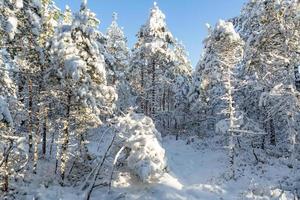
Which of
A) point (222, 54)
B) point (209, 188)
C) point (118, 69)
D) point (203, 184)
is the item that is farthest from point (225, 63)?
point (118, 69)

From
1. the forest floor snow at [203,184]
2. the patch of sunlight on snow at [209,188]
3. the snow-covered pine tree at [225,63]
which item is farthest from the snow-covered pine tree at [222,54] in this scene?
the patch of sunlight on snow at [209,188]

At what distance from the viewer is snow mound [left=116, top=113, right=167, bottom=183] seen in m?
24.1

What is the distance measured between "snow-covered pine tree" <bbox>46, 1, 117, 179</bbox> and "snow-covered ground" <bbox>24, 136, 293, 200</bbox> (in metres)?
3.20

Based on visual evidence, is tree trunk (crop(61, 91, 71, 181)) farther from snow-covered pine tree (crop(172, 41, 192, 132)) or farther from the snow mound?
snow-covered pine tree (crop(172, 41, 192, 132))

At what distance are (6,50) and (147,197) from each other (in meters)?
13.6

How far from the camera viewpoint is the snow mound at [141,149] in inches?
949

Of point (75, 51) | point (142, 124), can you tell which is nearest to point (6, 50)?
point (75, 51)

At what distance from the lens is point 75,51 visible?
23.5m

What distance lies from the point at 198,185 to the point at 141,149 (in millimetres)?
4285

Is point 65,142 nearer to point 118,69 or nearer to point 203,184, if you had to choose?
point 203,184

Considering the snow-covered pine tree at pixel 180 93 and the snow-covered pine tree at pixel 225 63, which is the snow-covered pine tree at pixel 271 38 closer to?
the snow-covered pine tree at pixel 225 63

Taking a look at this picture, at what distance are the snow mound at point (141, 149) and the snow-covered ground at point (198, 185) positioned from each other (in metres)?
0.76

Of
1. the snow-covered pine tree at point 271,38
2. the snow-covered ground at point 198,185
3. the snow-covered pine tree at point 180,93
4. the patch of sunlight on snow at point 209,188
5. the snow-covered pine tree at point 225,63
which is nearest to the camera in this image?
the snow-covered pine tree at point 271,38

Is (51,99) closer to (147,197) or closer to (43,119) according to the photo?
(43,119)
